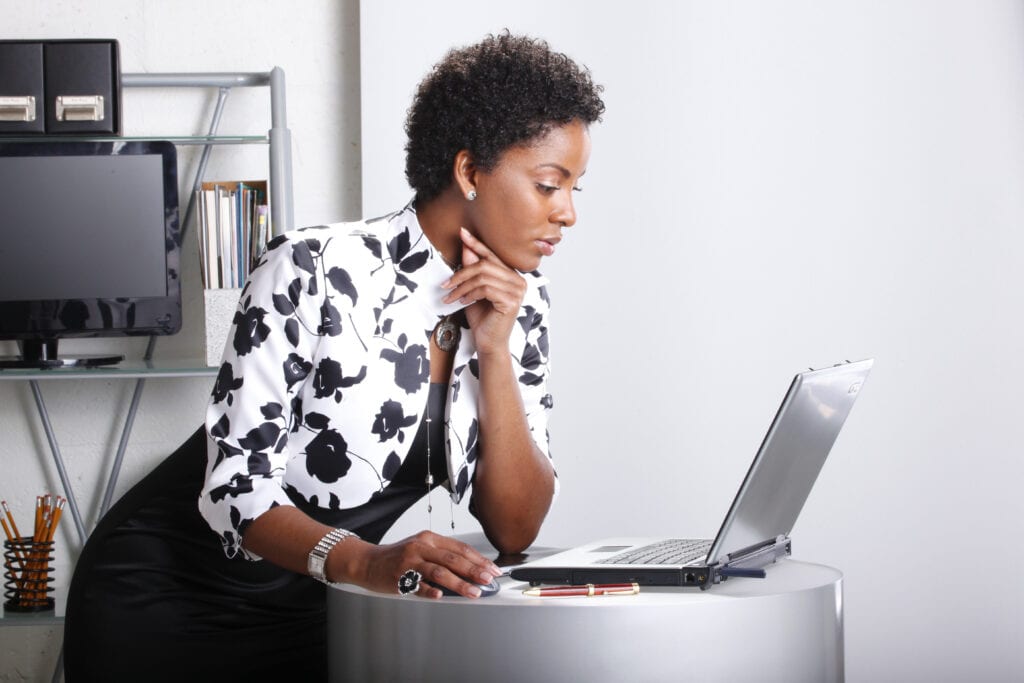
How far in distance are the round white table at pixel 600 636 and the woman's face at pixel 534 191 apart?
0.46 metres

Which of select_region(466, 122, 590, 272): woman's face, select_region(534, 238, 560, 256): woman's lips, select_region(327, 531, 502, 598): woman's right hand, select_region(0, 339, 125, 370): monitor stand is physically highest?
select_region(466, 122, 590, 272): woman's face

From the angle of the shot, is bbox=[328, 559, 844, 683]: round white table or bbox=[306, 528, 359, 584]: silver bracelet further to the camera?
bbox=[306, 528, 359, 584]: silver bracelet

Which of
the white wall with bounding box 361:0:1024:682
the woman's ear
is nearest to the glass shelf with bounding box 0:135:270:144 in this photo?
the white wall with bounding box 361:0:1024:682

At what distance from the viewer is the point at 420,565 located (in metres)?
1.04

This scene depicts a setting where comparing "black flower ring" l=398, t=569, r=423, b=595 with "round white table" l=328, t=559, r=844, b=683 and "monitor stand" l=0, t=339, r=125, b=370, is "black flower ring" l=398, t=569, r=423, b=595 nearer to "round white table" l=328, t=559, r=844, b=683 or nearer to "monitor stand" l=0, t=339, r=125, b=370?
"round white table" l=328, t=559, r=844, b=683

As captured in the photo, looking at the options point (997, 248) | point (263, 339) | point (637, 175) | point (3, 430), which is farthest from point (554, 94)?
point (3, 430)

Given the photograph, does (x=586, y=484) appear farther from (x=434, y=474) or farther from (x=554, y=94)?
(x=554, y=94)

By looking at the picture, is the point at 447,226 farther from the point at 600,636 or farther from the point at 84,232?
the point at 84,232

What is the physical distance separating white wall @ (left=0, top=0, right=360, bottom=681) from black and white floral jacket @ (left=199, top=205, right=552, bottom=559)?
130 cm

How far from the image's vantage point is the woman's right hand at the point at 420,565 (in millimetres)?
1024

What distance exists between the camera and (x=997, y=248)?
2650mm

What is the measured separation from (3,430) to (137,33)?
964 mm

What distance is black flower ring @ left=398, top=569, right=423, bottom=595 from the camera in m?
1.04

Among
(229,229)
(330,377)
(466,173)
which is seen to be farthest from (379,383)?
(229,229)
